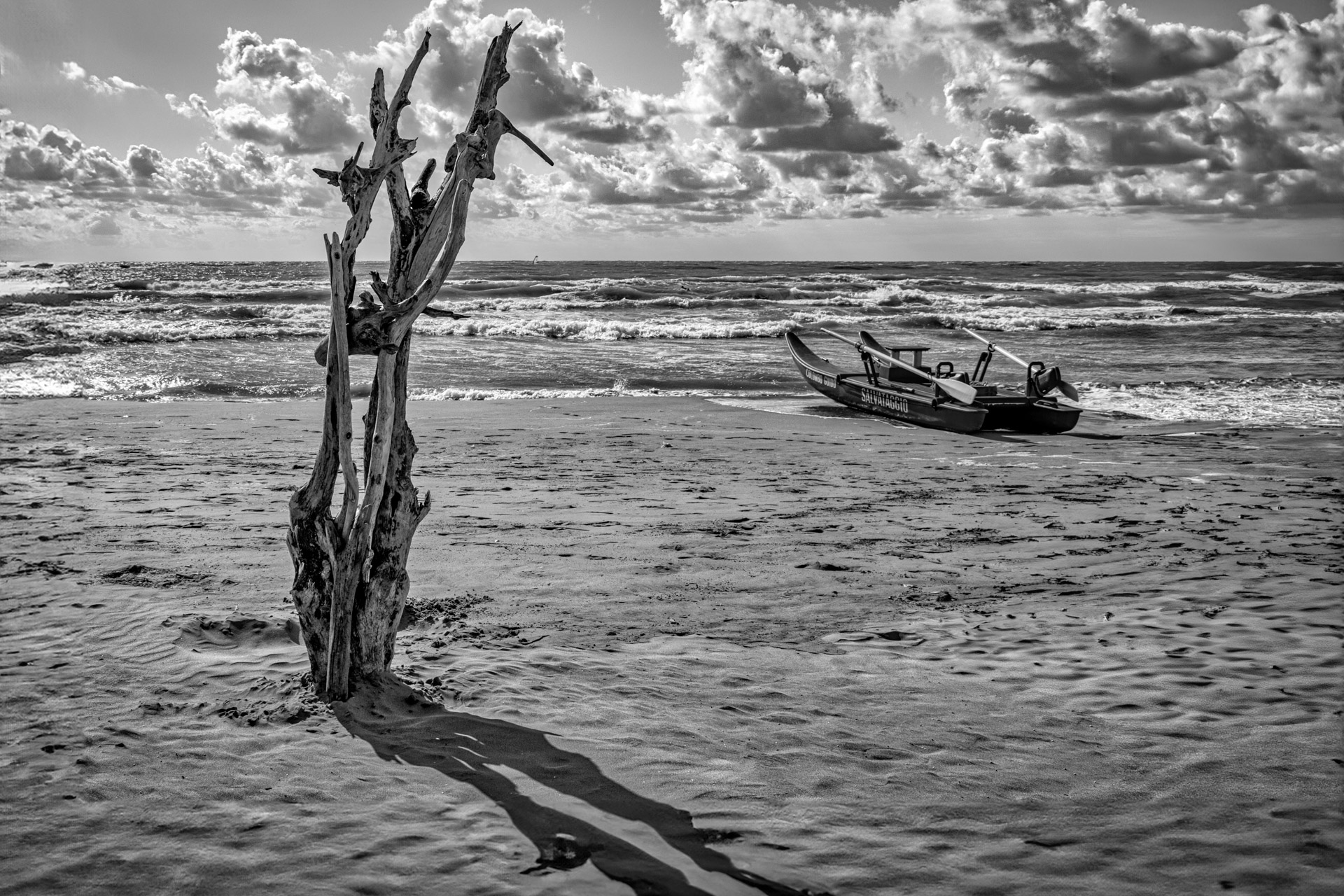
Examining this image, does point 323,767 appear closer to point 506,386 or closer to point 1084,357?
point 506,386

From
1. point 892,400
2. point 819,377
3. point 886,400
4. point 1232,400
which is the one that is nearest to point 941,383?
point 892,400

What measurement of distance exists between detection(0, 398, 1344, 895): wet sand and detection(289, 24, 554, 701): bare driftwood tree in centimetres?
41

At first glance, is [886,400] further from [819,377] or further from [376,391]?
[376,391]

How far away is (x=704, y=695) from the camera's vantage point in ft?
14.9

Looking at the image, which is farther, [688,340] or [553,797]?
[688,340]

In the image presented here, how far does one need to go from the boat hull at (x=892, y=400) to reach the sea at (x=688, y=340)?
23.2 inches

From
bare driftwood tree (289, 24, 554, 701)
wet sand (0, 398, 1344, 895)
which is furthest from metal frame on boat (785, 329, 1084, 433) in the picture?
bare driftwood tree (289, 24, 554, 701)

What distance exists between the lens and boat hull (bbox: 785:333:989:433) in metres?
13.4

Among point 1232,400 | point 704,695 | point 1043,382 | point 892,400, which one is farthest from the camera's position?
point 1232,400

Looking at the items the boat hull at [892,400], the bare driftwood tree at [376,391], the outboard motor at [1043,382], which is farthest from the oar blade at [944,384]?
the bare driftwood tree at [376,391]

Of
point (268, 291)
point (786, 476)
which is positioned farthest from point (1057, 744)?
point (268, 291)

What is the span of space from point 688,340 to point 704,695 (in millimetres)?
23511

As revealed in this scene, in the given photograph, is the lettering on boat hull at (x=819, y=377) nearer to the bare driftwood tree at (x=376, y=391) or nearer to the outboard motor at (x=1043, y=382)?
the outboard motor at (x=1043, y=382)

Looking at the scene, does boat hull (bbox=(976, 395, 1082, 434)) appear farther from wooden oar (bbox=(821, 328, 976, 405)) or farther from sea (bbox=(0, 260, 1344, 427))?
sea (bbox=(0, 260, 1344, 427))
